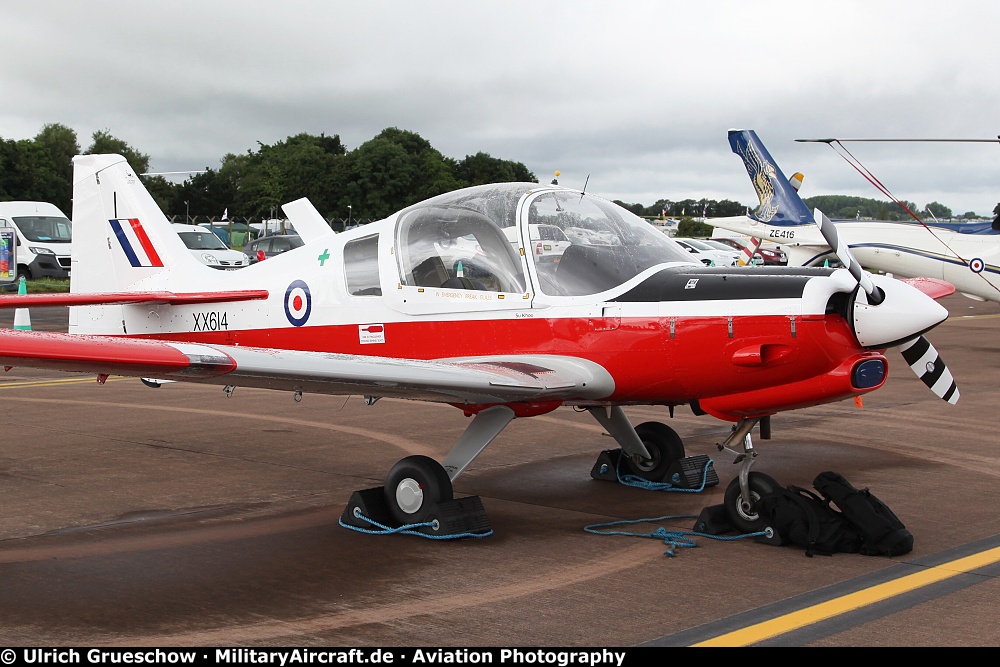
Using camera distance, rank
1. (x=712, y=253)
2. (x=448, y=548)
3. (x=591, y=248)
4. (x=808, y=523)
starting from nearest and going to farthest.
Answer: (x=808, y=523)
(x=448, y=548)
(x=591, y=248)
(x=712, y=253)

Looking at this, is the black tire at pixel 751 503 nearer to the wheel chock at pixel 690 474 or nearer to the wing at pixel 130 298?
the wheel chock at pixel 690 474

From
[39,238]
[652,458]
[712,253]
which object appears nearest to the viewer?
[652,458]

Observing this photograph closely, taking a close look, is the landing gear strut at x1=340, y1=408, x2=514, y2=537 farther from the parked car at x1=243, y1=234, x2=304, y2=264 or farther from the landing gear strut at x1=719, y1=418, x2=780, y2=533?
the parked car at x1=243, y1=234, x2=304, y2=264

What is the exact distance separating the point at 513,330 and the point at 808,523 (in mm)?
2246

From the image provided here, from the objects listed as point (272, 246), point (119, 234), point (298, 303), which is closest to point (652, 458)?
point (298, 303)

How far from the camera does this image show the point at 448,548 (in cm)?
618

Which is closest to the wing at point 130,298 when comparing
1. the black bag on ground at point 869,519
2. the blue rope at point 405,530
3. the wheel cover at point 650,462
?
the blue rope at point 405,530

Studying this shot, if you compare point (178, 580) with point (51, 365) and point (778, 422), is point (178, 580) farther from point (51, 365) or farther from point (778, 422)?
point (778, 422)

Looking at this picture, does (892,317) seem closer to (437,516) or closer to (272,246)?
(437,516)

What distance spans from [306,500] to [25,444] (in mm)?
3479

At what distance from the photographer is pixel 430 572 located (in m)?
5.65

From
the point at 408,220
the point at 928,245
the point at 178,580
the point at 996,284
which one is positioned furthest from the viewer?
the point at 928,245

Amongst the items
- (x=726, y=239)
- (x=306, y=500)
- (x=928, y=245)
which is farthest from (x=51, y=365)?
(x=726, y=239)
